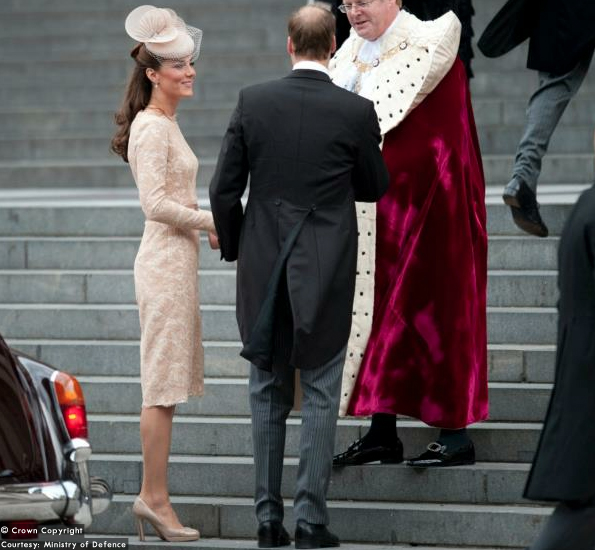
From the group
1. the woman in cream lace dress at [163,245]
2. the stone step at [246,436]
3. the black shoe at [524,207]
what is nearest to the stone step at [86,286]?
the black shoe at [524,207]

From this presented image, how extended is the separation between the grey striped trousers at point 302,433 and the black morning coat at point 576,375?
55.2 inches

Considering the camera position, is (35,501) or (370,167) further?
(370,167)

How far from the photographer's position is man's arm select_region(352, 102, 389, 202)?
6590 mm

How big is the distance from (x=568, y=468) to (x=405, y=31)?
2.57 metres

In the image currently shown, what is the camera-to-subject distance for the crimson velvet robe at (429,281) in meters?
7.20

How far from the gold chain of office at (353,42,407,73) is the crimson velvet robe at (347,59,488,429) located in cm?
23

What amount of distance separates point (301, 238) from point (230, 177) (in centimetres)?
38

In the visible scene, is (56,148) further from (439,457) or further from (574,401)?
(574,401)

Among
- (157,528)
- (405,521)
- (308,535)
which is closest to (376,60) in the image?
(405,521)

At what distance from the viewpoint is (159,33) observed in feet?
23.3

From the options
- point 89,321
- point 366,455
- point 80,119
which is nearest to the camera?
point 366,455

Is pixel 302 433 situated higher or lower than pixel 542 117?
lower

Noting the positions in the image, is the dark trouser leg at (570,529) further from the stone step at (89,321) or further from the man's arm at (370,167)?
the stone step at (89,321)

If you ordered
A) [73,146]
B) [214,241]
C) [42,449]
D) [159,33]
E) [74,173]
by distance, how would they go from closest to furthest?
[42,449] < [214,241] < [159,33] < [74,173] < [73,146]
